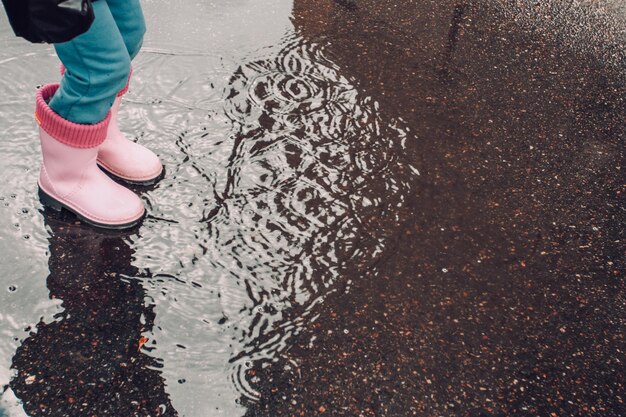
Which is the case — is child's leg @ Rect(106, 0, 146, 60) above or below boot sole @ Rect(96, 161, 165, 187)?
above

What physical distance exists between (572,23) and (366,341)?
3.02 meters

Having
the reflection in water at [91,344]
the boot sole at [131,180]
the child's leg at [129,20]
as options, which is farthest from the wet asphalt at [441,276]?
the child's leg at [129,20]

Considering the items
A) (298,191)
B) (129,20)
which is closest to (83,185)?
(129,20)

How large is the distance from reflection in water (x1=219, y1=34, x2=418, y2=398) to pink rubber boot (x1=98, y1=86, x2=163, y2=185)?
0.94 ft

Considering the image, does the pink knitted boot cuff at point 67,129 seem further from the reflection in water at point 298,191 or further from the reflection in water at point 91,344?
the reflection in water at point 298,191

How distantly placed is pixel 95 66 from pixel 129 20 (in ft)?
1.09

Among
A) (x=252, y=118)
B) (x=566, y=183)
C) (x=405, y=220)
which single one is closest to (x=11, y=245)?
(x=252, y=118)

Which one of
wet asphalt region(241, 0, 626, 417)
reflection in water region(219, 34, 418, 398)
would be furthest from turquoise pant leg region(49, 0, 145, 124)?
wet asphalt region(241, 0, 626, 417)

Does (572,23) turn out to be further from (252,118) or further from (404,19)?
(252,118)

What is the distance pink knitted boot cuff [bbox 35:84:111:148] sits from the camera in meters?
2.20

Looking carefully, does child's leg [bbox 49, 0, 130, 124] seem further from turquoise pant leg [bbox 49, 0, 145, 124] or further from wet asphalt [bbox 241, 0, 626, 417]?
wet asphalt [bbox 241, 0, 626, 417]

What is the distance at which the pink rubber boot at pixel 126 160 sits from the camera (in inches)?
100

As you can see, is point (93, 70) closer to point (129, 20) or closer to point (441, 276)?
point (129, 20)

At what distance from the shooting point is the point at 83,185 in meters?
2.36
